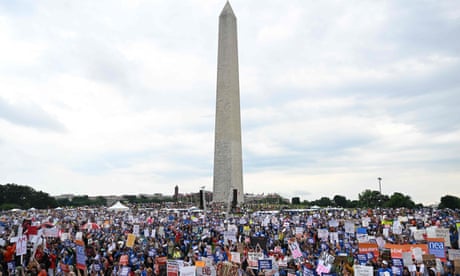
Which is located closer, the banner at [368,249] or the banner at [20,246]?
the banner at [20,246]

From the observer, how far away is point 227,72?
5128cm

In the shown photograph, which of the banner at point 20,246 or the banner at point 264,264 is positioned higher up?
the banner at point 20,246

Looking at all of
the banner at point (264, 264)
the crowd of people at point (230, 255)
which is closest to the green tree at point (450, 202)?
the crowd of people at point (230, 255)

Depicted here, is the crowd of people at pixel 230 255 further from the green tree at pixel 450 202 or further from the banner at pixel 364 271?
the green tree at pixel 450 202

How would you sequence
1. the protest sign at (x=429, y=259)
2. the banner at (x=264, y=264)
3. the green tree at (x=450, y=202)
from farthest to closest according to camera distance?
the green tree at (x=450, y=202) < the protest sign at (x=429, y=259) < the banner at (x=264, y=264)

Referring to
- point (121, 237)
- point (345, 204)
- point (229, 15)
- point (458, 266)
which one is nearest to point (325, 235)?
point (458, 266)

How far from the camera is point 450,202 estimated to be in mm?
69438

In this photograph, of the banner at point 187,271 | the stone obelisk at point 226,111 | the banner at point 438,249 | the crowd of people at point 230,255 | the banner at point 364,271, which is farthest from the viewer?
the stone obelisk at point 226,111

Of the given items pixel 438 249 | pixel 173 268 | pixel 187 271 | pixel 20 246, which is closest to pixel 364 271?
pixel 187 271

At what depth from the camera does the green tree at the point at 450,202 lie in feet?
225

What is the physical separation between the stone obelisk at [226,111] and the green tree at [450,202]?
3772 centimetres

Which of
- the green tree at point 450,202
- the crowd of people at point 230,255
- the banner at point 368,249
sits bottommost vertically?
the crowd of people at point 230,255

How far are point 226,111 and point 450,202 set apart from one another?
4195cm

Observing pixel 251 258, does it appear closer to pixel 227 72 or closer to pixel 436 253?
pixel 436 253
